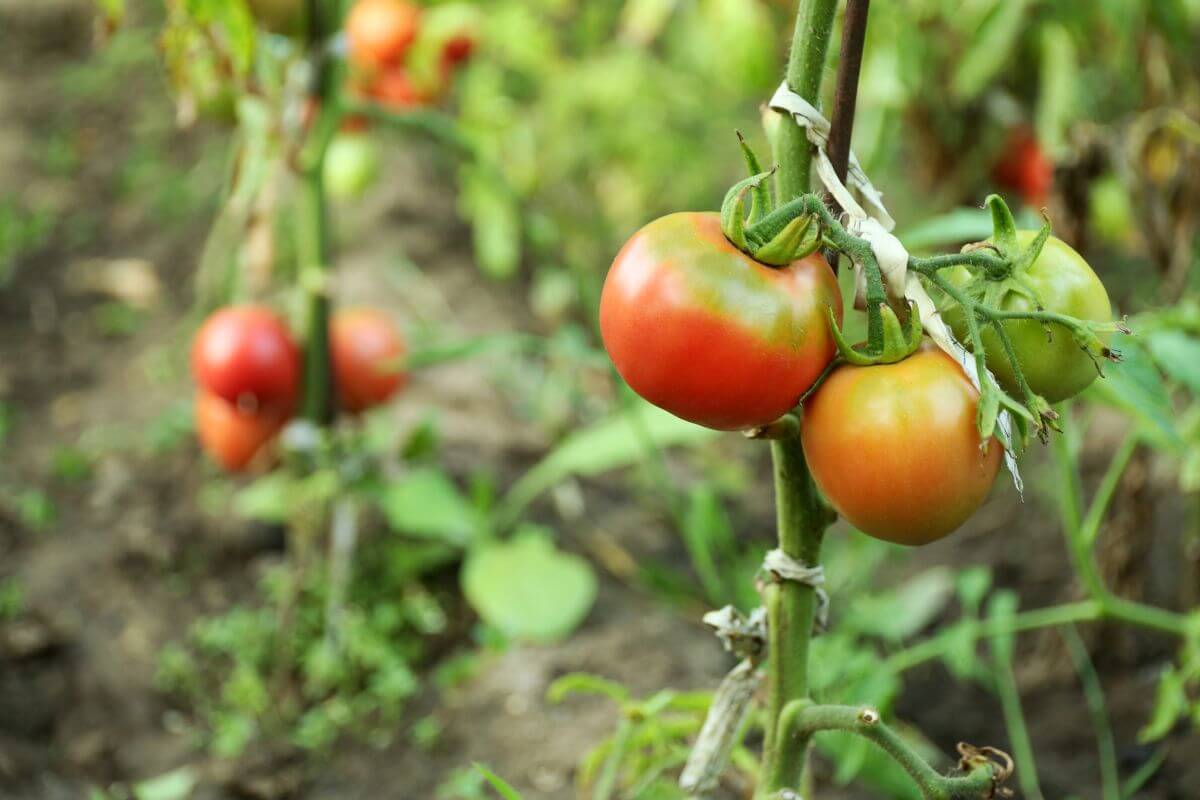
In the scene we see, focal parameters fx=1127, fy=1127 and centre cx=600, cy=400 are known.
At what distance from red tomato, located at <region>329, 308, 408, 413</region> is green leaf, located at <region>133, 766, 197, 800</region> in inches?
22.3

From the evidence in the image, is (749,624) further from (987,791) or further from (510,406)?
(510,406)

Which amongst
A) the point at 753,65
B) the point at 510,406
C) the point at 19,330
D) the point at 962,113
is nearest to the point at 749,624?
the point at 753,65

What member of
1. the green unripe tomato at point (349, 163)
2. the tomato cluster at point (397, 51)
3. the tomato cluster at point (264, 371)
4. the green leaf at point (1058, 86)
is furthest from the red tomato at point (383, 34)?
the green leaf at point (1058, 86)

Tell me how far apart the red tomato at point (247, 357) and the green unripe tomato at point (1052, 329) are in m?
1.09

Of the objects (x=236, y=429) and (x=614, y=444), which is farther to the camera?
(x=614, y=444)

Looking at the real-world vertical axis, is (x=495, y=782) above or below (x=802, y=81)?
below

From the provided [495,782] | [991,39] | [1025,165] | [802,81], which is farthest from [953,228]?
[1025,165]

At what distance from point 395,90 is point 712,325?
1546 millimetres

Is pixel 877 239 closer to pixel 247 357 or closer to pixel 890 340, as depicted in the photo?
pixel 890 340

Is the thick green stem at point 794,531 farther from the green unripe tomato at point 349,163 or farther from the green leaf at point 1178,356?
the green unripe tomato at point 349,163

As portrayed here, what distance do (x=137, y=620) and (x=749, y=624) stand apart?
3.99 feet

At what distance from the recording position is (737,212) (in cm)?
67

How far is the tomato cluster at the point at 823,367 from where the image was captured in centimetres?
64

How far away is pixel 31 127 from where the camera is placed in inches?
124
